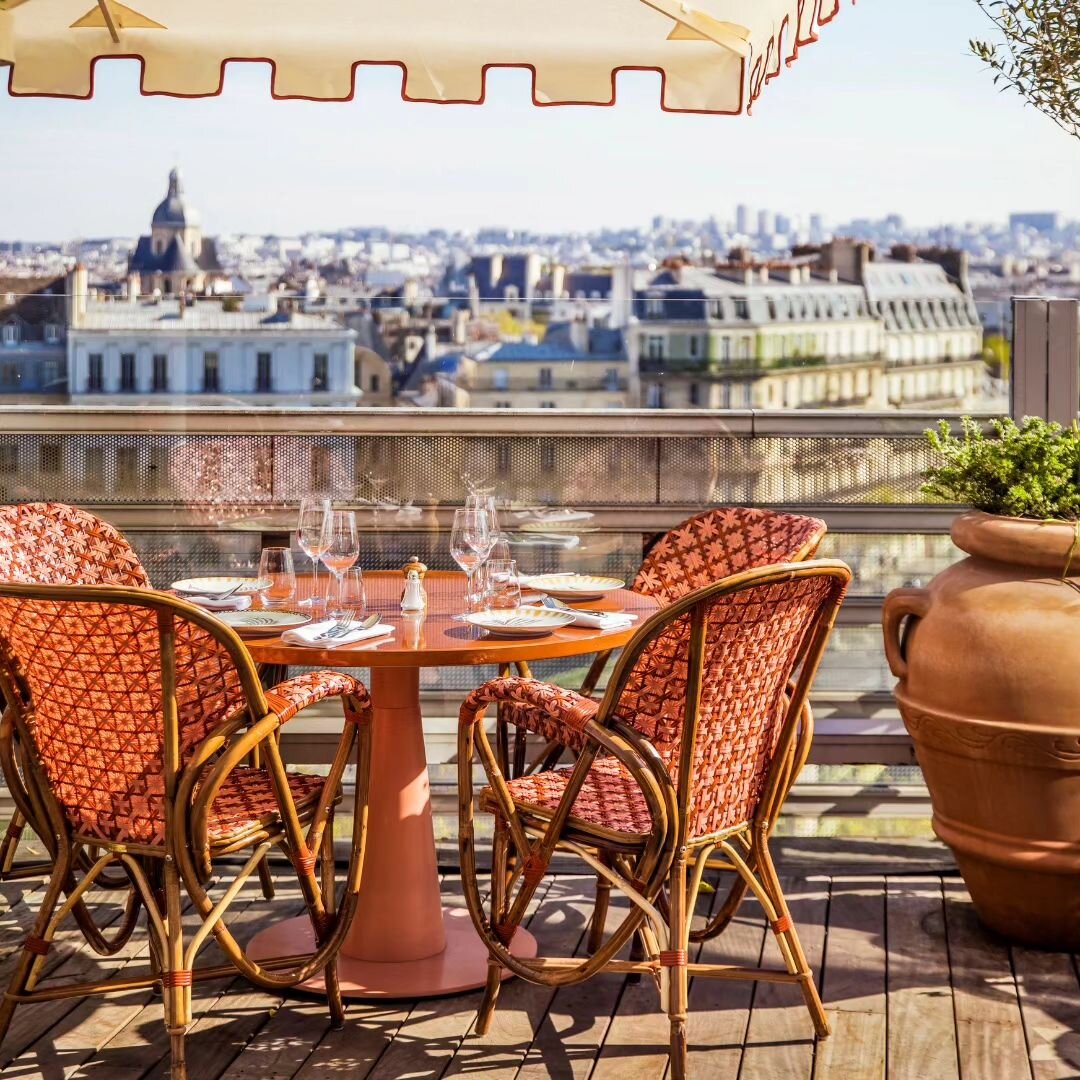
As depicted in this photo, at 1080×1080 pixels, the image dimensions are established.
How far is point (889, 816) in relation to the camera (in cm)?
452

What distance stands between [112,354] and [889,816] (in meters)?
2.63

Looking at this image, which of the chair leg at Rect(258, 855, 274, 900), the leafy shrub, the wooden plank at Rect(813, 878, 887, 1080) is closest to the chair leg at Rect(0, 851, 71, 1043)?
the chair leg at Rect(258, 855, 274, 900)

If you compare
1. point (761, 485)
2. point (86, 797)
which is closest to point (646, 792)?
point (86, 797)

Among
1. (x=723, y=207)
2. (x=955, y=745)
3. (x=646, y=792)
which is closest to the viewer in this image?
(x=646, y=792)

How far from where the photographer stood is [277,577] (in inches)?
133

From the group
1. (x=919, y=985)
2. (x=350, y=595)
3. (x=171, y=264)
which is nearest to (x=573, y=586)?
(x=350, y=595)

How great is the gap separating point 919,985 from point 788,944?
489mm

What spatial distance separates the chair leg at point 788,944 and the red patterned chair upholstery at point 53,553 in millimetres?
1584

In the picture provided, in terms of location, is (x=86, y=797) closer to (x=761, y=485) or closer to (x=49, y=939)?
(x=49, y=939)

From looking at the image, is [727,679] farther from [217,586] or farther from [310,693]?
[217,586]

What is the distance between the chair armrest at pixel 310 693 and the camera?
2848 mm

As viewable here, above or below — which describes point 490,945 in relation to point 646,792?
below

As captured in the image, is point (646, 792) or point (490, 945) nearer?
point (646, 792)

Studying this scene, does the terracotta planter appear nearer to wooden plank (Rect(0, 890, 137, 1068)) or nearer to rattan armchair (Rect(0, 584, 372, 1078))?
rattan armchair (Rect(0, 584, 372, 1078))
